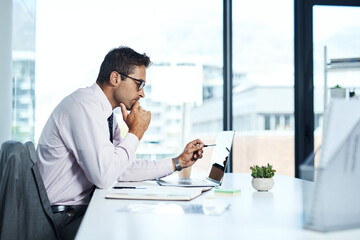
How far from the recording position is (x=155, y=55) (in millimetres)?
4316

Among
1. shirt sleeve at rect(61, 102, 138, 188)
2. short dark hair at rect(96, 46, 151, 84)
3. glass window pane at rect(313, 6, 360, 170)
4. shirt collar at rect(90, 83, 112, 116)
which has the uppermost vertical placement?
glass window pane at rect(313, 6, 360, 170)

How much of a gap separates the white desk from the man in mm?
315

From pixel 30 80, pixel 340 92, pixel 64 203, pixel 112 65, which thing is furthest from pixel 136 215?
pixel 30 80

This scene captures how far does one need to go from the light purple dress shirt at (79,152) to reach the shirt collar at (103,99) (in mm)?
11

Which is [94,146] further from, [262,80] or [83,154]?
[262,80]

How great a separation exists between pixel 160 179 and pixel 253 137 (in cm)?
241

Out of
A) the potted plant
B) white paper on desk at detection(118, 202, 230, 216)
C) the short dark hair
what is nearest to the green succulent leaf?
the potted plant

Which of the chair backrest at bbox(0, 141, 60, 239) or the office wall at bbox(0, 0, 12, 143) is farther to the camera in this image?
the office wall at bbox(0, 0, 12, 143)

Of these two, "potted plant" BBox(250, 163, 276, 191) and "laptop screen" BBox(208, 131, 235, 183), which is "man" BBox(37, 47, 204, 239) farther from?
"potted plant" BBox(250, 163, 276, 191)

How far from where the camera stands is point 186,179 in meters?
2.18

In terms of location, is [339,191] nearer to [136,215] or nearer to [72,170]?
[136,215]

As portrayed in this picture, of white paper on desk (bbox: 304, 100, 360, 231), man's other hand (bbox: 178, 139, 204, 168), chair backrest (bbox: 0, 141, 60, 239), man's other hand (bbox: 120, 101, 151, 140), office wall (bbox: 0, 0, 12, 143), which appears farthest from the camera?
office wall (bbox: 0, 0, 12, 143)

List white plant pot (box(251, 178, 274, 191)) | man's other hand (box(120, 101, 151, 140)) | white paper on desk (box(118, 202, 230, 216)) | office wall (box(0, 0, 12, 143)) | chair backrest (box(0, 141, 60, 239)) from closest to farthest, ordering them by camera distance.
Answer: white paper on desk (box(118, 202, 230, 216)) → chair backrest (box(0, 141, 60, 239)) → white plant pot (box(251, 178, 274, 191)) → man's other hand (box(120, 101, 151, 140)) → office wall (box(0, 0, 12, 143))

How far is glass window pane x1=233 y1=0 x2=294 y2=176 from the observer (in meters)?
4.38
